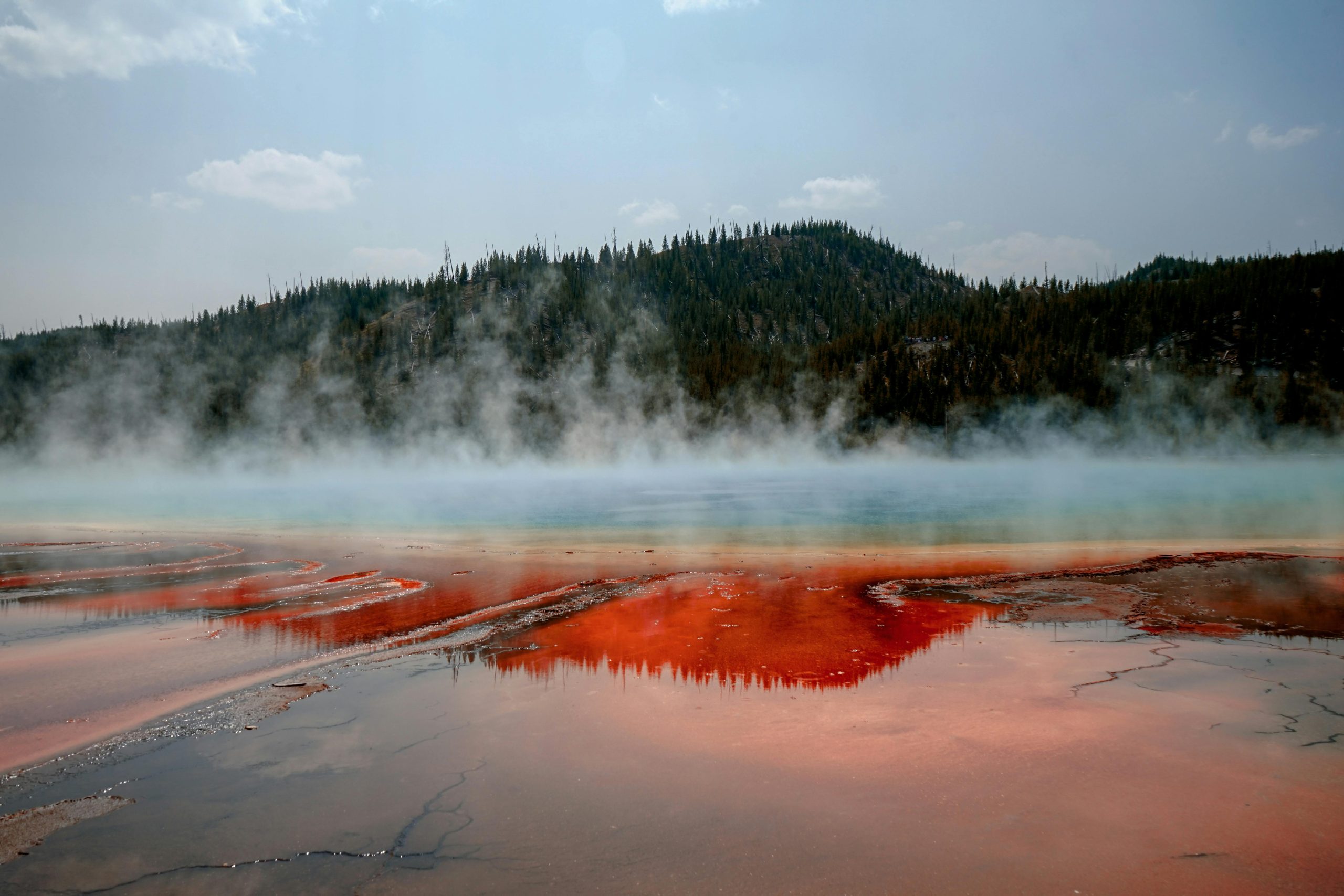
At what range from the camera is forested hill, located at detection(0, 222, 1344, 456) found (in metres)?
92.9

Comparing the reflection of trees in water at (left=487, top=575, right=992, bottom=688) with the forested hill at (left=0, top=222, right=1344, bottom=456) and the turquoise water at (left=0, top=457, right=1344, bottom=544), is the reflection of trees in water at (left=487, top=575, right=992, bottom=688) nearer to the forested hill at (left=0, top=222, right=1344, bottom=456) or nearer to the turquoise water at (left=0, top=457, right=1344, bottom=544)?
the turquoise water at (left=0, top=457, right=1344, bottom=544)

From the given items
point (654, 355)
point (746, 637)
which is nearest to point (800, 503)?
point (746, 637)

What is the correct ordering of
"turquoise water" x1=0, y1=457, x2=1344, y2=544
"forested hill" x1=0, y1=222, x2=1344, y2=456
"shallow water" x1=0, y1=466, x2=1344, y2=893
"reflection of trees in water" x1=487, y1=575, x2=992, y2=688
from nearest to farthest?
1. "shallow water" x1=0, y1=466, x2=1344, y2=893
2. "reflection of trees in water" x1=487, y1=575, x2=992, y2=688
3. "turquoise water" x1=0, y1=457, x2=1344, y2=544
4. "forested hill" x1=0, y1=222, x2=1344, y2=456

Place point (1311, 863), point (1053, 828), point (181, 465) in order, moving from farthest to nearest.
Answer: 1. point (181, 465)
2. point (1053, 828)
3. point (1311, 863)

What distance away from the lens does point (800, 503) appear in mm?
39750

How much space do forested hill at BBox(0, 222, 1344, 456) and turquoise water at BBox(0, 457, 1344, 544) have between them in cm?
1408

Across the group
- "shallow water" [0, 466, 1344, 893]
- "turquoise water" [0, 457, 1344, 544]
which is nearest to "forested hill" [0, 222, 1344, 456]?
"turquoise water" [0, 457, 1344, 544]

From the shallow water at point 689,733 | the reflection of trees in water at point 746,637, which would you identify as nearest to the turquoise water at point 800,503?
the reflection of trees in water at point 746,637

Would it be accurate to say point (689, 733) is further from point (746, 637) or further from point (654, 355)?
point (654, 355)

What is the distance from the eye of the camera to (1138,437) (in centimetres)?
9050

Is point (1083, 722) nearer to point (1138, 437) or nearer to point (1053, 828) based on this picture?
point (1053, 828)

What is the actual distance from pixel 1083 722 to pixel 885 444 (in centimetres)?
9520

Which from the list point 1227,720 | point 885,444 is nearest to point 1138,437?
point 885,444

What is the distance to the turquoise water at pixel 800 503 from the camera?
2539 centimetres
